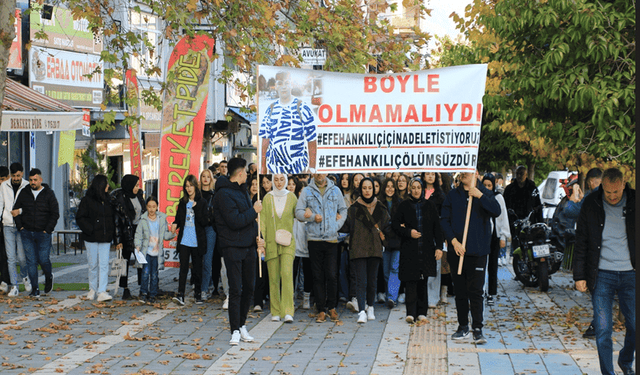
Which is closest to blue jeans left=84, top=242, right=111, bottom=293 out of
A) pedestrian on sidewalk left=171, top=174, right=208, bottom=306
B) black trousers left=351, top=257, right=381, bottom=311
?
pedestrian on sidewalk left=171, top=174, right=208, bottom=306

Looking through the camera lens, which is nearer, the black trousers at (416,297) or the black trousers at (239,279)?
the black trousers at (239,279)

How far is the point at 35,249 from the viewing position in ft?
44.7

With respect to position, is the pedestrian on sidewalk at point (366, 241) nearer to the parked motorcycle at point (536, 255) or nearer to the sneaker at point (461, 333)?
the sneaker at point (461, 333)

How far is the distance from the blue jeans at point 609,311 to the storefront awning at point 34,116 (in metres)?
9.87

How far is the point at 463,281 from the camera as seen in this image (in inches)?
383

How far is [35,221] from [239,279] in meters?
5.36

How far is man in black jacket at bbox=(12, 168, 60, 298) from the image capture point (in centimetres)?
1341

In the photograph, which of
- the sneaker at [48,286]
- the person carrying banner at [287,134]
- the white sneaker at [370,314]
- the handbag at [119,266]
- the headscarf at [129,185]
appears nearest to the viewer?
the person carrying banner at [287,134]

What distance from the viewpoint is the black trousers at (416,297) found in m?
10.9

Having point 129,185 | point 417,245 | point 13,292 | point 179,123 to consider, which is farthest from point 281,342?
point 13,292

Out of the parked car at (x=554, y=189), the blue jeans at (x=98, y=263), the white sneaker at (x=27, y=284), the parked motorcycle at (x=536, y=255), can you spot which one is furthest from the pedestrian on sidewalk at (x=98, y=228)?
the parked car at (x=554, y=189)

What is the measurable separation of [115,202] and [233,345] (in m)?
4.72

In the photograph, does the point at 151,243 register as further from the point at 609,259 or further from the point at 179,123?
the point at 609,259

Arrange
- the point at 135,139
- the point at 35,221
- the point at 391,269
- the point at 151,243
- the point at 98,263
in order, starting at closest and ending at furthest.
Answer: the point at 391,269, the point at 151,243, the point at 98,263, the point at 35,221, the point at 135,139
